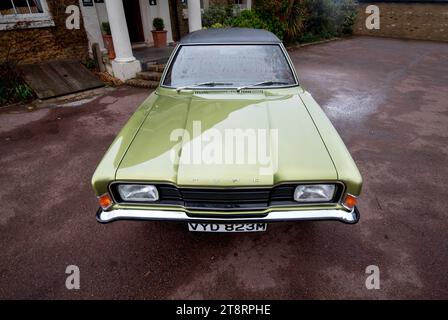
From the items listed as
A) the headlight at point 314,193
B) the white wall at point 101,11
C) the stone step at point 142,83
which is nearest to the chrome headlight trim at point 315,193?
the headlight at point 314,193

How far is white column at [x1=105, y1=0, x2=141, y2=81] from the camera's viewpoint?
689cm

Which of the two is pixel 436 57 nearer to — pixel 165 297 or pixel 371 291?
pixel 371 291

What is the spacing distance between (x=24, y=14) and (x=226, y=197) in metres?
8.52

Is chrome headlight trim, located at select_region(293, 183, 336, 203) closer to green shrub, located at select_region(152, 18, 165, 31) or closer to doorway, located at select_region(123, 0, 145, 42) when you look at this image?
green shrub, located at select_region(152, 18, 165, 31)

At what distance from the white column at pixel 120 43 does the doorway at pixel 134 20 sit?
109 inches

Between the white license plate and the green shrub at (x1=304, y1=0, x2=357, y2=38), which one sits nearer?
the white license plate

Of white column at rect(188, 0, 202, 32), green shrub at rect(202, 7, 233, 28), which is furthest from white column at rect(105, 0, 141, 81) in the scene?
green shrub at rect(202, 7, 233, 28)

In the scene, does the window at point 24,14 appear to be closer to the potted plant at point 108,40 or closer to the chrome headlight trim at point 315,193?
the potted plant at point 108,40

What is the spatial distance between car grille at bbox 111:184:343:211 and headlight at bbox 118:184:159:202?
40 mm

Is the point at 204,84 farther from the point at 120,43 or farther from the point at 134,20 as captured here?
the point at 134,20

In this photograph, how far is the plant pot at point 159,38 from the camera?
365 inches

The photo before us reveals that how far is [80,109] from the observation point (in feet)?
20.0
